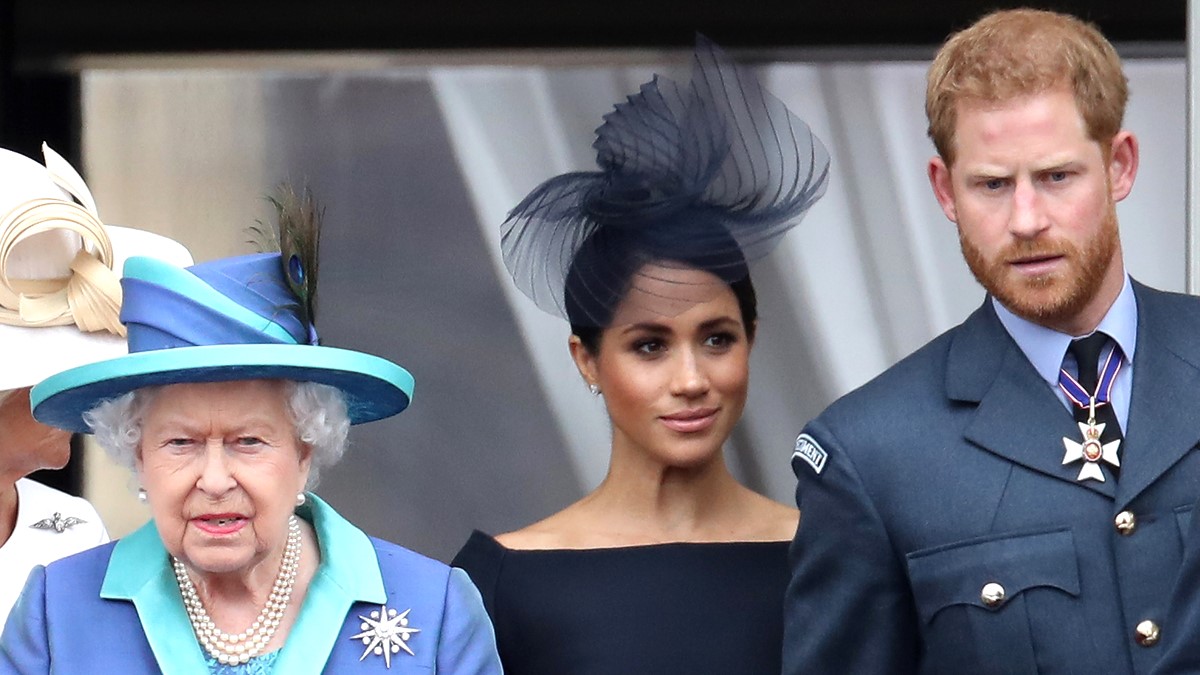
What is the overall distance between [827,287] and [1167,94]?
869mm

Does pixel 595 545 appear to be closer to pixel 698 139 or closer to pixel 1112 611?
pixel 698 139

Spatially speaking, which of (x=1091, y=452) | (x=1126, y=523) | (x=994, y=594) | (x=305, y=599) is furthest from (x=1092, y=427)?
(x=305, y=599)

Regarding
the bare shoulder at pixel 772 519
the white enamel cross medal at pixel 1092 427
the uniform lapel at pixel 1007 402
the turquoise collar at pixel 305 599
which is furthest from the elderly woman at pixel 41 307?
the white enamel cross medal at pixel 1092 427

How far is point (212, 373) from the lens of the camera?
2887 mm

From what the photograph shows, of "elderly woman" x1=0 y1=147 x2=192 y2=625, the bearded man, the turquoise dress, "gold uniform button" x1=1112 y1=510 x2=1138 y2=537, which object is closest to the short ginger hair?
the bearded man

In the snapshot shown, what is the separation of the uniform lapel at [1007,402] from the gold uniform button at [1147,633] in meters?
0.18

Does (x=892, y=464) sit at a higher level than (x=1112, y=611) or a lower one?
higher

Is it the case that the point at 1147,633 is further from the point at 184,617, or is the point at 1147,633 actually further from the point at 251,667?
the point at 184,617

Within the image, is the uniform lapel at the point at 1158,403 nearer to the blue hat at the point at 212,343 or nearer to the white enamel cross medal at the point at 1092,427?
the white enamel cross medal at the point at 1092,427

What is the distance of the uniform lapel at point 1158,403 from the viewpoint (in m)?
2.77

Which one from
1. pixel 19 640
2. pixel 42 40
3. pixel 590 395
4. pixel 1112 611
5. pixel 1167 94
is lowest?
pixel 1112 611

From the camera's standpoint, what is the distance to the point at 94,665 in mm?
2918

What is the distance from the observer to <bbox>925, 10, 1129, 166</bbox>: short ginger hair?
2797 millimetres

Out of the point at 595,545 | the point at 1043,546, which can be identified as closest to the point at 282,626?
the point at 595,545
